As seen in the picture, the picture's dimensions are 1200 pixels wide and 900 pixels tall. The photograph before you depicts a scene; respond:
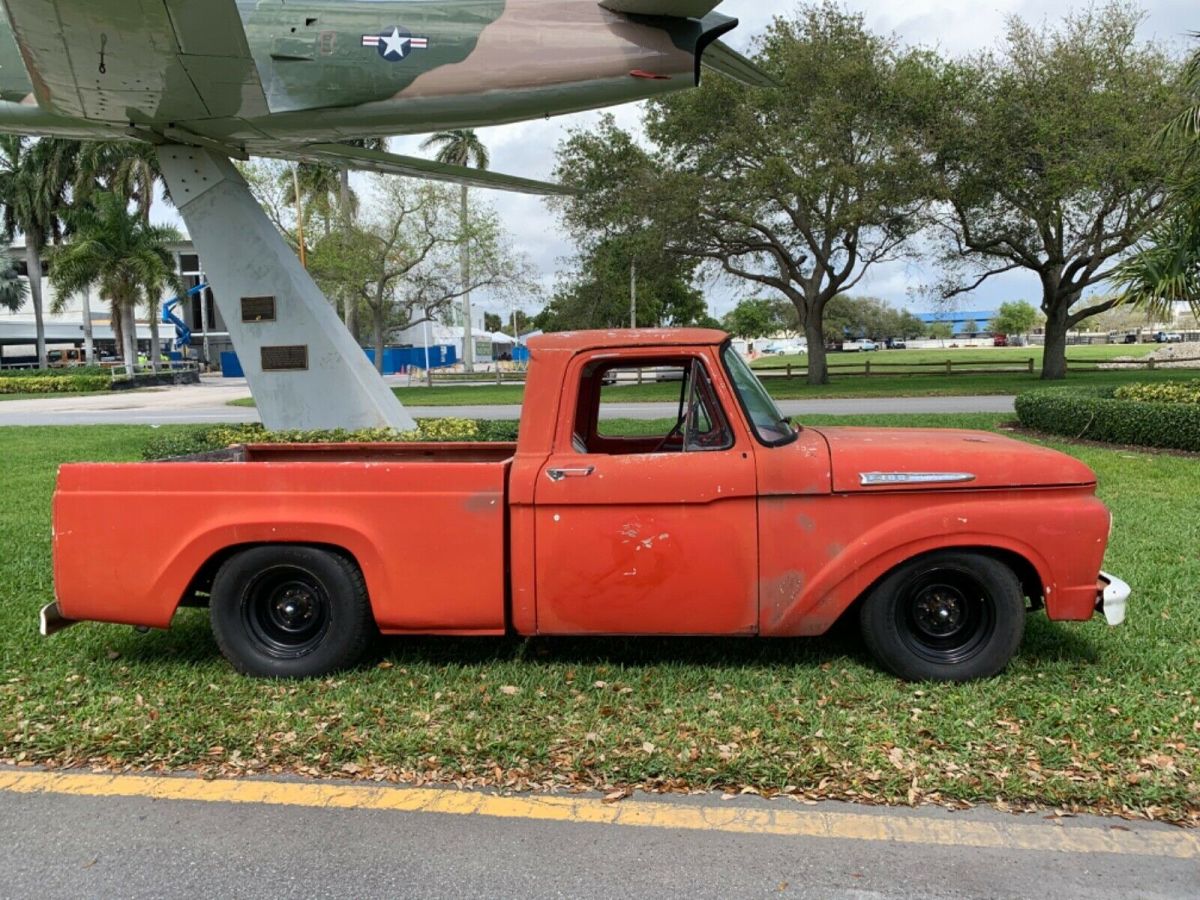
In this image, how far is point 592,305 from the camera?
163 feet

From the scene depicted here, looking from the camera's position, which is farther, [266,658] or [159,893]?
[266,658]

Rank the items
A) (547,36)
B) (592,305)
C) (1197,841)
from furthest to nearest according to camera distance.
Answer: (592,305) → (547,36) → (1197,841)

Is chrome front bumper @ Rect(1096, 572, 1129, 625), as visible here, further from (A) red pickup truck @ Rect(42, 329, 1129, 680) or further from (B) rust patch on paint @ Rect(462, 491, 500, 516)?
(B) rust patch on paint @ Rect(462, 491, 500, 516)

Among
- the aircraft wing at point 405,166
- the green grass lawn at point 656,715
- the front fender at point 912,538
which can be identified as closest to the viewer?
the green grass lawn at point 656,715

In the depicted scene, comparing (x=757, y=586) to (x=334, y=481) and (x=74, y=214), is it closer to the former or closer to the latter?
(x=334, y=481)

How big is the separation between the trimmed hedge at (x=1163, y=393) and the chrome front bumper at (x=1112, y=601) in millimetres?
10224

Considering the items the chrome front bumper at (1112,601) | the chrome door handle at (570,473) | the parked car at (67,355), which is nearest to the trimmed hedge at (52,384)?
the parked car at (67,355)

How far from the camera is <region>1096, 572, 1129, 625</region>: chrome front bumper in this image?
13.1ft

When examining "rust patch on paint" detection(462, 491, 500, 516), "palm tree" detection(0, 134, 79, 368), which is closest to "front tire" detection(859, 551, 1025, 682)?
"rust patch on paint" detection(462, 491, 500, 516)

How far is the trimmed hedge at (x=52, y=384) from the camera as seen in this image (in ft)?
122

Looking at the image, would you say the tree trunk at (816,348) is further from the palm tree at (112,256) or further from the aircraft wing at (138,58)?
the palm tree at (112,256)

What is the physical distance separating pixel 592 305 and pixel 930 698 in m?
46.6

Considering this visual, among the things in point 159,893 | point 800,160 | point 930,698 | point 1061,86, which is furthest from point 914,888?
point 1061,86

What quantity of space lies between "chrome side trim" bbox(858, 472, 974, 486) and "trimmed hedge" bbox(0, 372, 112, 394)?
41308 mm
